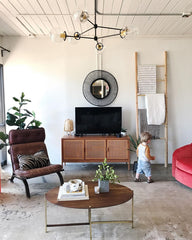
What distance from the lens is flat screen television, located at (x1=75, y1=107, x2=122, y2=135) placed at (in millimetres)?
4406

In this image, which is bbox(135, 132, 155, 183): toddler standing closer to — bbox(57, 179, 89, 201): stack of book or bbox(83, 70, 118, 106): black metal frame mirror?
bbox(83, 70, 118, 106): black metal frame mirror

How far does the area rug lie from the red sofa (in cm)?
17

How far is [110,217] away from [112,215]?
0.16 ft

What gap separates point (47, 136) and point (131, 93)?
208 centimetres

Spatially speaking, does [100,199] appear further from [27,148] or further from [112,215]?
[27,148]

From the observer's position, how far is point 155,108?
441cm

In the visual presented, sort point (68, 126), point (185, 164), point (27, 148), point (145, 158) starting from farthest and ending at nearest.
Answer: point (68, 126) < point (27, 148) < point (145, 158) < point (185, 164)

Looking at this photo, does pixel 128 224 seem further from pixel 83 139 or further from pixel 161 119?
pixel 161 119

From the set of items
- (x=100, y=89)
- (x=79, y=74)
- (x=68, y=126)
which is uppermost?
(x=79, y=74)

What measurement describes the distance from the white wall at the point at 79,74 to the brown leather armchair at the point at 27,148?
2.72ft

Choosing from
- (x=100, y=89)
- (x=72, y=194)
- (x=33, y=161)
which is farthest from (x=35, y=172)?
(x=100, y=89)

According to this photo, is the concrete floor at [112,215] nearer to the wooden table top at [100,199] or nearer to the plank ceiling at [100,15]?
the wooden table top at [100,199]

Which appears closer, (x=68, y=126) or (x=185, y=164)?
(x=185, y=164)

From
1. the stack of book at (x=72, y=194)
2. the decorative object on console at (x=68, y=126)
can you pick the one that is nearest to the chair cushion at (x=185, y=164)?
the stack of book at (x=72, y=194)
